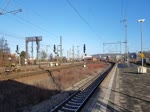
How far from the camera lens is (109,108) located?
464 inches

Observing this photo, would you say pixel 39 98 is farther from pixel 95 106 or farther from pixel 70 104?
pixel 95 106

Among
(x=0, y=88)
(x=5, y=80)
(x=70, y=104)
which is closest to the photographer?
(x=70, y=104)

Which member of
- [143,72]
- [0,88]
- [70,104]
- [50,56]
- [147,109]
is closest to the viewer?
[147,109]

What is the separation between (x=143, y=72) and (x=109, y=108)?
26.9 meters

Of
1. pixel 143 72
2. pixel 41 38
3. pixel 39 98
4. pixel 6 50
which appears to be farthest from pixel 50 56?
pixel 39 98

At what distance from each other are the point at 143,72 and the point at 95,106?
26409mm

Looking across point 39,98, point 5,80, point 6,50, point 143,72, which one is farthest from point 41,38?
point 39,98

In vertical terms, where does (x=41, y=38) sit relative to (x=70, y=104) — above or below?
above

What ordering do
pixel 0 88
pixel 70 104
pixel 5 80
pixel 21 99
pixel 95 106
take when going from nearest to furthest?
pixel 95 106, pixel 70 104, pixel 21 99, pixel 0 88, pixel 5 80

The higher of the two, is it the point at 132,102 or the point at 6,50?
the point at 6,50

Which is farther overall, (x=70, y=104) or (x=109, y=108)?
(x=70, y=104)

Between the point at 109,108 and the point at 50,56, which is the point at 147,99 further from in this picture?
the point at 50,56

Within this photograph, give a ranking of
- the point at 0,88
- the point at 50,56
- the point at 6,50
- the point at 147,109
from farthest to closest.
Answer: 1. the point at 50,56
2. the point at 6,50
3. the point at 0,88
4. the point at 147,109

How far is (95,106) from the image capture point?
41.1ft
